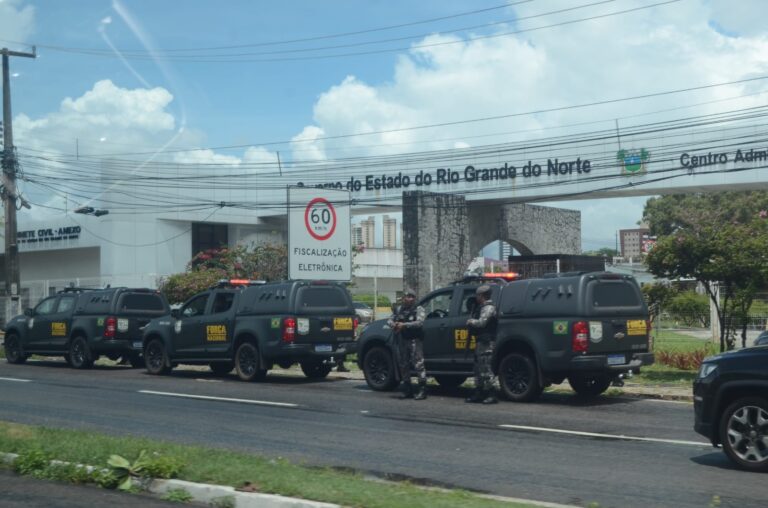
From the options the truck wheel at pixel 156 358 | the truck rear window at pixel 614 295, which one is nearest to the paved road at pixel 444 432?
the truck rear window at pixel 614 295

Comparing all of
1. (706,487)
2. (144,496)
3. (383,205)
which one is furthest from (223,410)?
(383,205)

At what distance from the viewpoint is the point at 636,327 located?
1502cm

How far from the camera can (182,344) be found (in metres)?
20.8

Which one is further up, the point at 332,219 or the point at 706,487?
the point at 332,219

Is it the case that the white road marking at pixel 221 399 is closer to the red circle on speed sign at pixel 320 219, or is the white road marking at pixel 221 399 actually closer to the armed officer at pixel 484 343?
the armed officer at pixel 484 343

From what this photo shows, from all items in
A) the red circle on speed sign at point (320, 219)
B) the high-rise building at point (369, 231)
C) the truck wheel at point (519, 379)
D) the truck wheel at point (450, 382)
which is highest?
the high-rise building at point (369, 231)

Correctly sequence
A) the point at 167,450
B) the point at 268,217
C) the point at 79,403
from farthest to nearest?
the point at 268,217
the point at 79,403
the point at 167,450

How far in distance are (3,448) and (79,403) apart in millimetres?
5671

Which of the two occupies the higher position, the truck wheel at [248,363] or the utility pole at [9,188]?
the utility pole at [9,188]

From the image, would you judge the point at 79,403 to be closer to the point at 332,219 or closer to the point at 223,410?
the point at 223,410

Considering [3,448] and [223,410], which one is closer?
[3,448]

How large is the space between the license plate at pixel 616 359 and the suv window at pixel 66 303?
49.3 feet

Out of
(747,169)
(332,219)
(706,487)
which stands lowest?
(706,487)

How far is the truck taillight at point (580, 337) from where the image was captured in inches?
565
